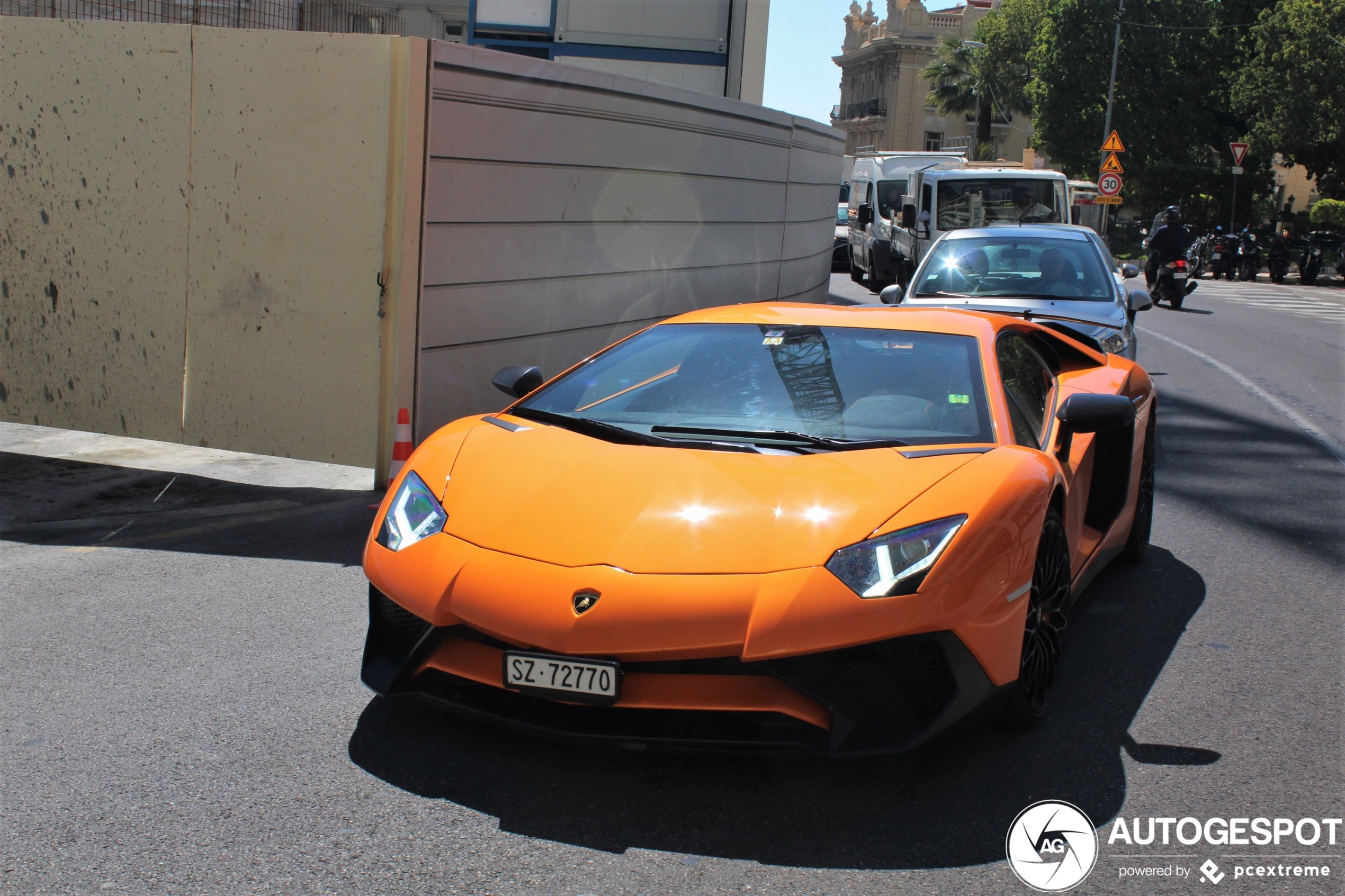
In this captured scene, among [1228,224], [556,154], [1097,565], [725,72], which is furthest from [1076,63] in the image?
[1097,565]

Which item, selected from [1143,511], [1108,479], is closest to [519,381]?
[1108,479]

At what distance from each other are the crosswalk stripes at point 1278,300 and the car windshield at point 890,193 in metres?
6.33

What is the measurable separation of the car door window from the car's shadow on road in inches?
35.2

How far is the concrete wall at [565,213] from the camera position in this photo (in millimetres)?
7160

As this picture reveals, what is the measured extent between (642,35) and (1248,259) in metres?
23.1

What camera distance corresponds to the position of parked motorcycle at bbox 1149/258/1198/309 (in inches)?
812

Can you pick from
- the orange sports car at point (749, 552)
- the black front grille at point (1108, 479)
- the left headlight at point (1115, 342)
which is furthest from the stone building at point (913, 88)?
the orange sports car at point (749, 552)

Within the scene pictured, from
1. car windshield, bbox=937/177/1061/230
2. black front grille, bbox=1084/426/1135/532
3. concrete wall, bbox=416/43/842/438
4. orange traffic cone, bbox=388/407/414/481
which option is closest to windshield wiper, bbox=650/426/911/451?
black front grille, bbox=1084/426/1135/532

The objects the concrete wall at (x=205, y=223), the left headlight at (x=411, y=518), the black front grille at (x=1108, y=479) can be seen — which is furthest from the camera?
the concrete wall at (x=205, y=223)

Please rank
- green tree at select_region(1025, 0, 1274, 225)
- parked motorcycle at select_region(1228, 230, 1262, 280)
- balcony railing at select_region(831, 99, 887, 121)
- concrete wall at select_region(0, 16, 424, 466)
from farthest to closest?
balcony railing at select_region(831, 99, 887, 121) < green tree at select_region(1025, 0, 1274, 225) < parked motorcycle at select_region(1228, 230, 1262, 280) < concrete wall at select_region(0, 16, 424, 466)

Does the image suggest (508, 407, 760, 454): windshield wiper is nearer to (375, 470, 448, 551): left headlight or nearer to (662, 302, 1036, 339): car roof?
(375, 470, 448, 551): left headlight

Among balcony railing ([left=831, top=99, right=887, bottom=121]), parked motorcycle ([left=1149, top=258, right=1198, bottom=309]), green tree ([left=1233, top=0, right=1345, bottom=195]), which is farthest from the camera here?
balcony railing ([left=831, top=99, right=887, bottom=121])

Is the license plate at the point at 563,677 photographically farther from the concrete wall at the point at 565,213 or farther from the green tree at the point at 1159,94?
the green tree at the point at 1159,94

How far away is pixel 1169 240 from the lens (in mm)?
20516
